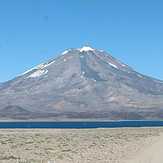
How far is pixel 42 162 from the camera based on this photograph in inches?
1550

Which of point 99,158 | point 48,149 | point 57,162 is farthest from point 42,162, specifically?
point 48,149

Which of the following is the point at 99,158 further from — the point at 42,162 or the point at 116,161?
the point at 42,162

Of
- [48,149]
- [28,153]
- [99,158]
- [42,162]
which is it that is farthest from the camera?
[48,149]

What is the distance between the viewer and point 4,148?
52.1m

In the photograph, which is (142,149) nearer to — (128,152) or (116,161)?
(128,152)

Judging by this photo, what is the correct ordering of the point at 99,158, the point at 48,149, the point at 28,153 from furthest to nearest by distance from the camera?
the point at 48,149 → the point at 28,153 → the point at 99,158

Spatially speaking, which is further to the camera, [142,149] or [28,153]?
[142,149]

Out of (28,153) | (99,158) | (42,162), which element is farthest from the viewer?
(28,153)

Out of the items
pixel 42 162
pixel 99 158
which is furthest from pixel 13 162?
pixel 99 158

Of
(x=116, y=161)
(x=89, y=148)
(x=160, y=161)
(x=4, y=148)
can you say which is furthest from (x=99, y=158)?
(x=4, y=148)

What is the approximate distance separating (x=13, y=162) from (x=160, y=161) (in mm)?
10089

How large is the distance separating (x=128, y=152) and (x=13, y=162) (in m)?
11.8

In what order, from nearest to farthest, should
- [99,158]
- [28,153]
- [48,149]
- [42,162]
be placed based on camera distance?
[42,162] → [99,158] → [28,153] → [48,149]

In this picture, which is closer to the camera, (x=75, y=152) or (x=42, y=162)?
(x=42, y=162)
